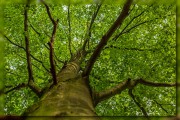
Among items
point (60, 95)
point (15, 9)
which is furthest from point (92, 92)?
point (15, 9)

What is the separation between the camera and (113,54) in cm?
954

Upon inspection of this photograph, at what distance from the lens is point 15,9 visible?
348 inches

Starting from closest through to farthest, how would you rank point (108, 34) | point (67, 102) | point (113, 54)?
point (67, 102), point (108, 34), point (113, 54)

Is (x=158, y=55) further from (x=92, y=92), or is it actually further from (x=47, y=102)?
(x=47, y=102)

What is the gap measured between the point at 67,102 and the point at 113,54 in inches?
259

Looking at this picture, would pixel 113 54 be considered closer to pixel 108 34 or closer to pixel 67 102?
pixel 108 34

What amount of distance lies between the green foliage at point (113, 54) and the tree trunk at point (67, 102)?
4.35 metres

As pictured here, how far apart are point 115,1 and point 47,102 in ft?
19.4

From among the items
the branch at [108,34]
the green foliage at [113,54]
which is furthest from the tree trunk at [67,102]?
the green foliage at [113,54]

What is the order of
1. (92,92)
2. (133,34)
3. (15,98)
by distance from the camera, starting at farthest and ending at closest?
(133,34) < (15,98) < (92,92)

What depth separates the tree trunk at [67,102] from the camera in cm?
279

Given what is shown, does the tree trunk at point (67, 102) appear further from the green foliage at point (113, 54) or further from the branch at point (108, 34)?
the green foliage at point (113, 54)

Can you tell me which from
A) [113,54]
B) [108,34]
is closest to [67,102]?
[108,34]

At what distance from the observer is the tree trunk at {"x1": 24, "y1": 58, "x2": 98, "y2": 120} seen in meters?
2.79
